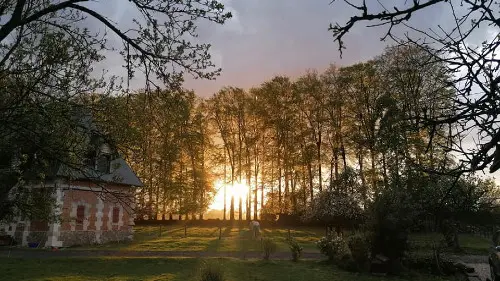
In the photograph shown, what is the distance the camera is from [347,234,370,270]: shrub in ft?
62.8

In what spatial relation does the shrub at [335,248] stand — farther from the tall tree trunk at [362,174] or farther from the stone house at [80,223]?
the stone house at [80,223]

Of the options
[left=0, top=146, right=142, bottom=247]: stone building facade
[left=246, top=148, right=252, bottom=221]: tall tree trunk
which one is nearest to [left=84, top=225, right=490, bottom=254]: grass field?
[left=0, top=146, right=142, bottom=247]: stone building facade

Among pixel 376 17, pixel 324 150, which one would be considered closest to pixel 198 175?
pixel 324 150

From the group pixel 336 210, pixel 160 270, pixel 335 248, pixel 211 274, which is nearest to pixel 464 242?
pixel 336 210

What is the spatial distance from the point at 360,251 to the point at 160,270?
931 cm

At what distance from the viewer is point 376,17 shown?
3062 millimetres

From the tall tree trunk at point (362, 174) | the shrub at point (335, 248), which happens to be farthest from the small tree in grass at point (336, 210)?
the shrub at point (335, 248)

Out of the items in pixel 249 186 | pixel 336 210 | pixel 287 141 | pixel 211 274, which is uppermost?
pixel 287 141

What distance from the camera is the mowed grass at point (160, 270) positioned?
52.3ft

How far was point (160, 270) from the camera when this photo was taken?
57.7 feet

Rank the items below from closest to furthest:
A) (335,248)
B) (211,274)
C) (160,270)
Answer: (211,274)
(160,270)
(335,248)

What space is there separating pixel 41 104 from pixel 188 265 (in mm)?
13270

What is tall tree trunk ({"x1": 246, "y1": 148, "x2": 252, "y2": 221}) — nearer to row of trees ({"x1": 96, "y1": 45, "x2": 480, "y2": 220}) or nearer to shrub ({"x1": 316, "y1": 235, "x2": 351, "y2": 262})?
row of trees ({"x1": 96, "y1": 45, "x2": 480, "y2": 220})

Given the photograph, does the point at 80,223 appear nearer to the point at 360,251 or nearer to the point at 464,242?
the point at 360,251
